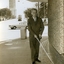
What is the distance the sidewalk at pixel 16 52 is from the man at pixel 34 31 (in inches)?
1.9

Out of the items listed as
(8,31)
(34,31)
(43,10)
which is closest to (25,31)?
(34,31)

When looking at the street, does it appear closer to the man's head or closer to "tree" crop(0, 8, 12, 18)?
"tree" crop(0, 8, 12, 18)

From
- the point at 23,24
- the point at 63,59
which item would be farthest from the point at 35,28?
the point at 63,59

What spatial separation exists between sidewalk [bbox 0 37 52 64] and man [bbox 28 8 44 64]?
0.16ft

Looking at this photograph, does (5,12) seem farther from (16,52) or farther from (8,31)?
(16,52)

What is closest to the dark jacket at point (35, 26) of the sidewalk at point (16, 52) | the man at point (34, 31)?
the man at point (34, 31)

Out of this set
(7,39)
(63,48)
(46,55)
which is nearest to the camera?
(63,48)

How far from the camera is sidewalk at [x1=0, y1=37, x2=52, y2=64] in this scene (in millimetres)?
1756

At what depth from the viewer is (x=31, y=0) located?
1.72m

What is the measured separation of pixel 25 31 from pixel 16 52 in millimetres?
280

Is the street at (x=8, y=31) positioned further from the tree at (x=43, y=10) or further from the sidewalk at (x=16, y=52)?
the tree at (x=43, y=10)

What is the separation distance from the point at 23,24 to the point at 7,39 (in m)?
0.28

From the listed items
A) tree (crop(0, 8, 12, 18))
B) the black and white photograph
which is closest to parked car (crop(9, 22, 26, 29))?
the black and white photograph

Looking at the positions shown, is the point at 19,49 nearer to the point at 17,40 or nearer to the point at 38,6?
the point at 17,40
